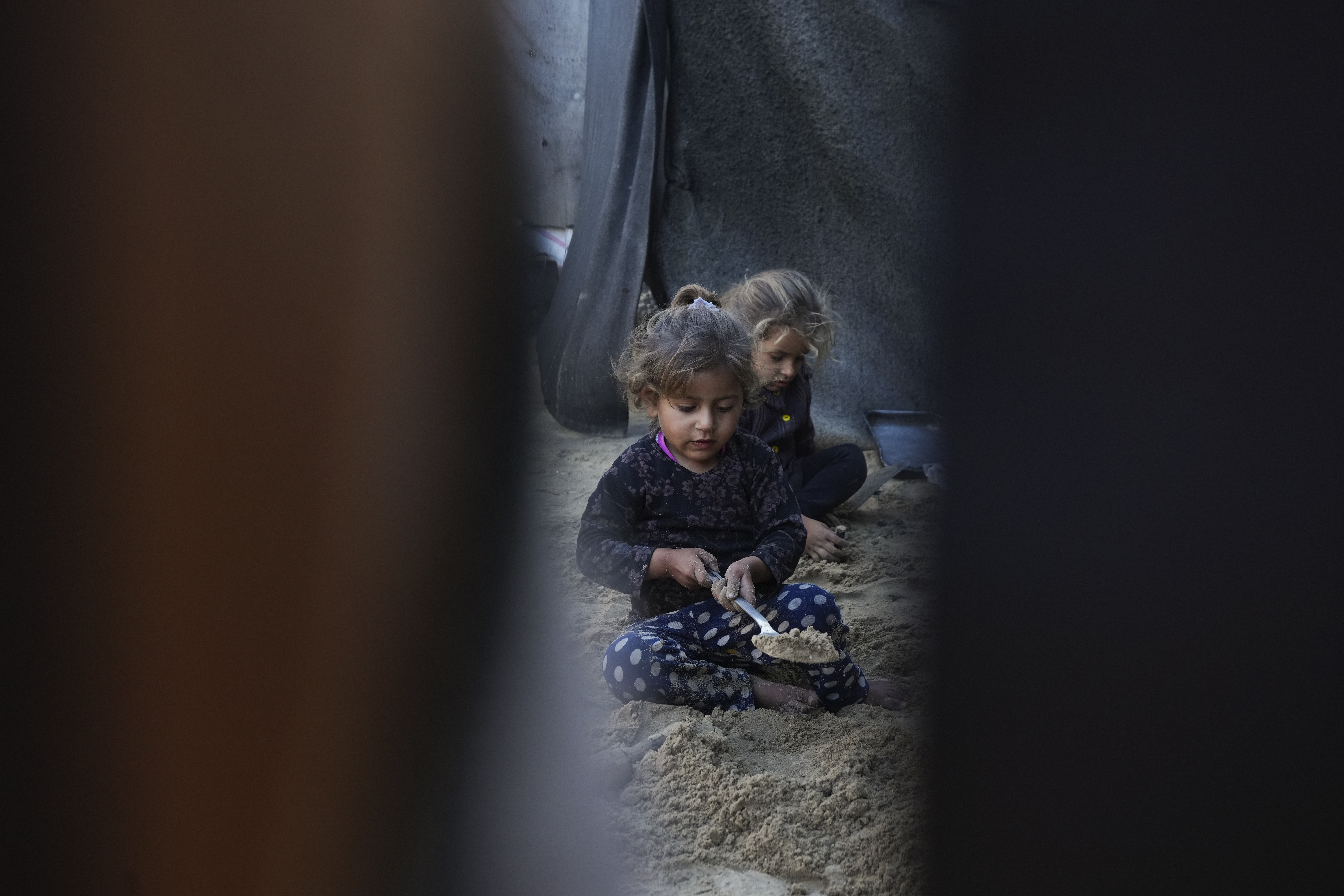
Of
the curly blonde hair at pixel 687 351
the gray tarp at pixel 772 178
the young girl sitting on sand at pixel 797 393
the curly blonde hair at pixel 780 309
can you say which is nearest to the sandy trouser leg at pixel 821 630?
the curly blonde hair at pixel 687 351

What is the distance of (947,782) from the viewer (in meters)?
0.49

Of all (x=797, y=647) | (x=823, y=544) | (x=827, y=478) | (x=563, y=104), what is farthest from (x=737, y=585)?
(x=563, y=104)

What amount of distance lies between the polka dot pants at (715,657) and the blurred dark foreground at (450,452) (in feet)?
4.32

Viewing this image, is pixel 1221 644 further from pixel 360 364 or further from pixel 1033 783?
pixel 360 364

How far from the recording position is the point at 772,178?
4.41m

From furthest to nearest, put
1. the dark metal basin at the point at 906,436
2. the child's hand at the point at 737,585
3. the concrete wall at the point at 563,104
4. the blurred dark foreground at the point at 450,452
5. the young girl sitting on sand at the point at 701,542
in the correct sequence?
1. the concrete wall at the point at 563,104
2. the dark metal basin at the point at 906,436
3. the young girl sitting on sand at the point at 701,542
4. the child's hand at the point at 737,585
5. the blurred dark foreground at the point at 450,452

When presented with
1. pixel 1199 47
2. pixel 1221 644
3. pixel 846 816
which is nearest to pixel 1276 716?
pixel 1221 644

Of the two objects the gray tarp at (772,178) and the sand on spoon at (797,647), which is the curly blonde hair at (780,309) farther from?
the sand on spoon at (797,647)

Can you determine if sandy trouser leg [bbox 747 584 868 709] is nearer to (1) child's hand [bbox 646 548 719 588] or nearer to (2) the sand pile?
(2) the sand pile

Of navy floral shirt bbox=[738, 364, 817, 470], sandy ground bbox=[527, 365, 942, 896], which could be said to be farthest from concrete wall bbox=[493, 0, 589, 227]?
sandy ground bbox=[527, 365, 942, 896]

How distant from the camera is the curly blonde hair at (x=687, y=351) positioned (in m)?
2.07

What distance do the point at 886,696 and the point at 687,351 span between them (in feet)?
2.67

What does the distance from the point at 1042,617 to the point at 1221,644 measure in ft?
0.25

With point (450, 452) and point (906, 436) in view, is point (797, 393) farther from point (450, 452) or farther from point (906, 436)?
point (450, 452)
